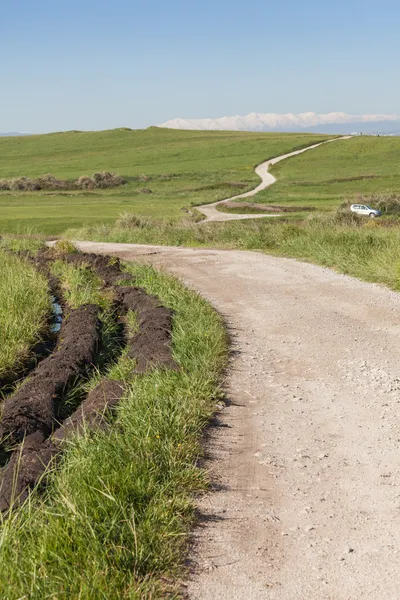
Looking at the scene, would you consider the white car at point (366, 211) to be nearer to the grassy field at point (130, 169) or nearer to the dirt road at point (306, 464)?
the grassy field at point (130, 169)

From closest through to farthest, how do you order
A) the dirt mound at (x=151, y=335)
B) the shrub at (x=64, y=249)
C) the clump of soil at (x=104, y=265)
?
the dirt mound at (x=151, y=335) < the clump of soil at (x=104, y=265) < the shrub at (x=64, y=249)

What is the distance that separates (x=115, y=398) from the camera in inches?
302

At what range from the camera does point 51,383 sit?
9.30m

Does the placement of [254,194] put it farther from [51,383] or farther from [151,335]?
[51,383]

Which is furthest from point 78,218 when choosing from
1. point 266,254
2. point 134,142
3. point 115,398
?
point 134,142

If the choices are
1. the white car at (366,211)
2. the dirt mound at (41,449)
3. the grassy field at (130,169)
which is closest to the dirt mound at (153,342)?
the dirt mound at (41,449)

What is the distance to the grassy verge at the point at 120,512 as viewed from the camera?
13.4 ft

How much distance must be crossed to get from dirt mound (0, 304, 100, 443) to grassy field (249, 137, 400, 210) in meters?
41.7

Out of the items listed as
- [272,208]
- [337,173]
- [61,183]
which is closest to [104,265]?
[272,208]

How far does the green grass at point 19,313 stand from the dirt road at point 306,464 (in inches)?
130

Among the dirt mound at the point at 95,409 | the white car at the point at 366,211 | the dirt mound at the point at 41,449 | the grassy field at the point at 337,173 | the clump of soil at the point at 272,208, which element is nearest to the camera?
the dirt mound at the point at 41,449

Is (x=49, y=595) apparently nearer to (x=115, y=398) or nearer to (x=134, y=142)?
(x=115, y=398)

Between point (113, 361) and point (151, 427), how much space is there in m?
4.76

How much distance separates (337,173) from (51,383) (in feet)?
261
